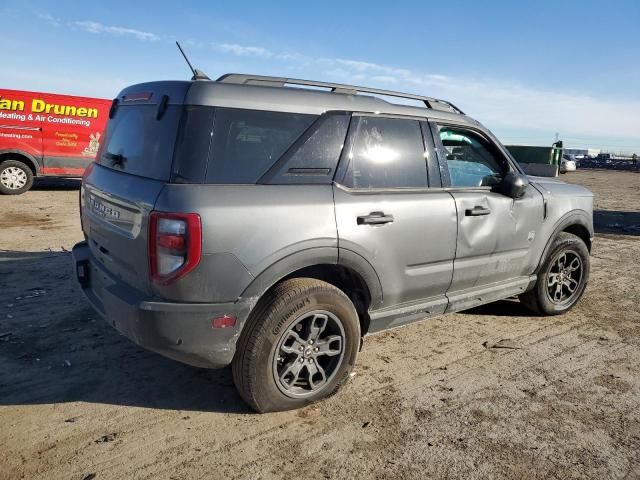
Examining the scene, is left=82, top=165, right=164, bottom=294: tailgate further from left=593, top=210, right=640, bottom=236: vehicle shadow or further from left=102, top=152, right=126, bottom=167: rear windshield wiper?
left=593, top=210, right=640, bottom=236: vehicle shadow

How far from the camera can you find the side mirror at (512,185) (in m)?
4.00

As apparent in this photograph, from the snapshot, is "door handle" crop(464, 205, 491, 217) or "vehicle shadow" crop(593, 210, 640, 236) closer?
"door handle" crop(464, 205, 491, 217)

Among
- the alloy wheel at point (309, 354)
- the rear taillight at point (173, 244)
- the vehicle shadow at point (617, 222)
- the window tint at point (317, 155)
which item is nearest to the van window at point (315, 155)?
the window tint at point (317, 155)

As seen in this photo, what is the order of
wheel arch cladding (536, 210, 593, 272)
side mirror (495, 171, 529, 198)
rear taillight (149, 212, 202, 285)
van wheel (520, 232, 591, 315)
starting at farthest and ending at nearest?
1. van wheel (520, 232, 591, 315)
2. wheel arch cladding (536, 210, 593, 272)
3. side mirror (495, 171, 529, 198)
4. rear taillight (149, 212, 202, 285)

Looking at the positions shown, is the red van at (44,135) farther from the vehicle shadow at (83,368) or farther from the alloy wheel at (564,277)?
the alloy wheel at (564,277)

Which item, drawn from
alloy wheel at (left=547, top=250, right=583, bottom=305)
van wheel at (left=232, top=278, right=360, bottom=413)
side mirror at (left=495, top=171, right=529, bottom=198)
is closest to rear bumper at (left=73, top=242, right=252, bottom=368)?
van wheel at (left=232, top=278, right=360, bottom=413)

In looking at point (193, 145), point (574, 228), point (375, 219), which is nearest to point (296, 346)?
point (375, 219)

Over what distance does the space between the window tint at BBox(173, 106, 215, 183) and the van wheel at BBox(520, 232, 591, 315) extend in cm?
339

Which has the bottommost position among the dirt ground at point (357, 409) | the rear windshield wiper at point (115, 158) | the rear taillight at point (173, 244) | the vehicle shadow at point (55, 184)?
the dirt ground at point (357, 409)

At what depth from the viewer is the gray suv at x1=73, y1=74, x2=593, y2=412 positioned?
8.54 ft

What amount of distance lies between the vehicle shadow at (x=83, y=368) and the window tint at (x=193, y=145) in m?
1.45

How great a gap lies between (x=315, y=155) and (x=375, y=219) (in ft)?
1.84

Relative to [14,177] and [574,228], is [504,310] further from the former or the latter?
[14,177]

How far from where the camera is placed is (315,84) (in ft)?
10.7
